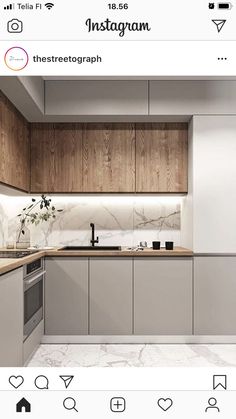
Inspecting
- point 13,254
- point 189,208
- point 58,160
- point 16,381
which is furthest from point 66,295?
point 16,381

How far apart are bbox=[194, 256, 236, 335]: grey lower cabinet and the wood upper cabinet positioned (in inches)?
63.5

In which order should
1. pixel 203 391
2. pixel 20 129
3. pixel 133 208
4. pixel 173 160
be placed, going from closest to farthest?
1. pixel 203 391
2. pixel 20 129
3. pixel 173 160
4. pixel 133 208

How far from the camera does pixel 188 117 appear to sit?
3387 millimetres

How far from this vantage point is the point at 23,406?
29.4 inches

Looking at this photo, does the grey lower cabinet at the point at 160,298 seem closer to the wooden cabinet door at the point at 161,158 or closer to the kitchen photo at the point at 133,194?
the kitchen photo at the point at 133,194

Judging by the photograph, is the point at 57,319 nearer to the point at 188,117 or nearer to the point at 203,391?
the point at 188,117

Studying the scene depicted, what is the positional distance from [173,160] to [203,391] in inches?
114

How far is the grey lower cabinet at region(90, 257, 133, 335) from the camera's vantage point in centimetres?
325

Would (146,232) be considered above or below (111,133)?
below

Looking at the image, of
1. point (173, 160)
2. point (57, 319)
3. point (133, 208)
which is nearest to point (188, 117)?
point (173, 160)

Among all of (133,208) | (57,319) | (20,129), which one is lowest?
(57,319)
